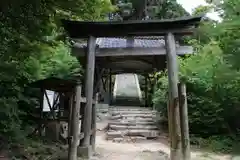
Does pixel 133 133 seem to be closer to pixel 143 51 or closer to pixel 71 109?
pixel 143 51

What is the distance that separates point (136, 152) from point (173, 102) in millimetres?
2637

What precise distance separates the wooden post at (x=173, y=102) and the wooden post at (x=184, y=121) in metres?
0.12

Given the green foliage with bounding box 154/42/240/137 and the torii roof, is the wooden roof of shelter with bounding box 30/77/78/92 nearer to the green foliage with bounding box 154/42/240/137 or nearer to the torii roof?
the torii roof

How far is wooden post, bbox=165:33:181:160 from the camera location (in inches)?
261

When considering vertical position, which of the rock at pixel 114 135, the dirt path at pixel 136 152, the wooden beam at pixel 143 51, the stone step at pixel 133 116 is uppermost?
the wooden beam at pixel 143 51

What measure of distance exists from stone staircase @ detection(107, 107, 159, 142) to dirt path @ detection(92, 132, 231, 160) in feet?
1.87

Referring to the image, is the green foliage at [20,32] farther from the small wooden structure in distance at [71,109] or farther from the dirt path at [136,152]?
the dirt path at [136,152]

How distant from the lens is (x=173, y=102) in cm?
673

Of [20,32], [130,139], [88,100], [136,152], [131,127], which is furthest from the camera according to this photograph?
[131,127]

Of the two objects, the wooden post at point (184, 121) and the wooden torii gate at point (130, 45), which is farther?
the wooden torii gate at point (130, 45)

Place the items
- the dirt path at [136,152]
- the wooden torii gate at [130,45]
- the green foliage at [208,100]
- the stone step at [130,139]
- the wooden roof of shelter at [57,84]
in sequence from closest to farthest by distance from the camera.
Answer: the wooden roof of shelter at [57,84], the wooden torii gate at [130,45], the dirt path at [136,152], the green foliage at [208,100], the stone step at [130,139]

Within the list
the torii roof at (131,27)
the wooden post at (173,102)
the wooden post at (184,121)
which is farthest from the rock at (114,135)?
the torii roof at (131,27)

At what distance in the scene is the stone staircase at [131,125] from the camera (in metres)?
11.1

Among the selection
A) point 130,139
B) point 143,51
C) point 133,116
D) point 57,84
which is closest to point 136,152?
point 130,139
